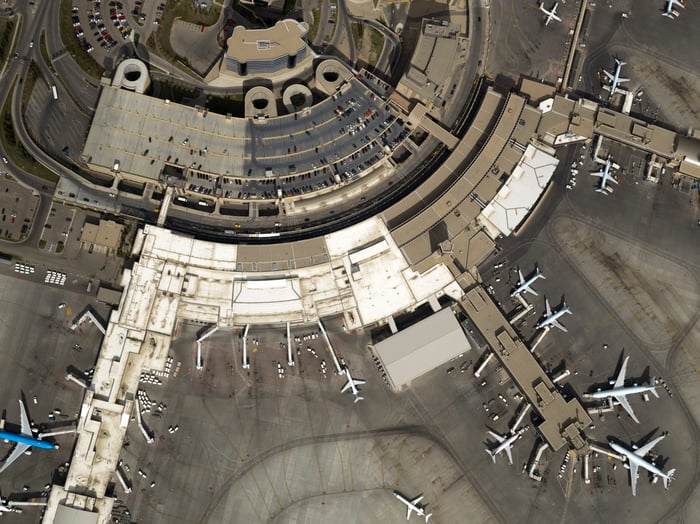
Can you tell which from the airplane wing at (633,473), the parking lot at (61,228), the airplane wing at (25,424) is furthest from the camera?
the airplane wing at (633,473)

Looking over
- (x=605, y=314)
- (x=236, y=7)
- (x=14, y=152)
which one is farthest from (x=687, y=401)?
(x=14, y=152)

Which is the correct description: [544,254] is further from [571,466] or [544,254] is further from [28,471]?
[28,471]

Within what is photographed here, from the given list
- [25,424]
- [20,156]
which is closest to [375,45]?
[20,156]

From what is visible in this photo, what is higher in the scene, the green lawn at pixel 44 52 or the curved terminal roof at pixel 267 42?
the green lawn at pixel 44 52

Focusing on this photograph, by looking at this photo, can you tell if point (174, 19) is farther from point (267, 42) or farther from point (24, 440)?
point (24, 440)

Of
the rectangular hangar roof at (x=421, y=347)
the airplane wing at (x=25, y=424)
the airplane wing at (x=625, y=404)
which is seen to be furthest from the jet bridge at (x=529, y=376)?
the airplane wing at (x=25, y=424)

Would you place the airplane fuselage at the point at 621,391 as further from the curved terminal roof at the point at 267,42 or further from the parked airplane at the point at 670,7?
the curved terminal roof at the point at 267,42

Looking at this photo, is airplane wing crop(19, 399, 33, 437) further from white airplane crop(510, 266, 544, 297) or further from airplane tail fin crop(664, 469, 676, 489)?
airplane tail fin crop(664, 469, 676, 489)
